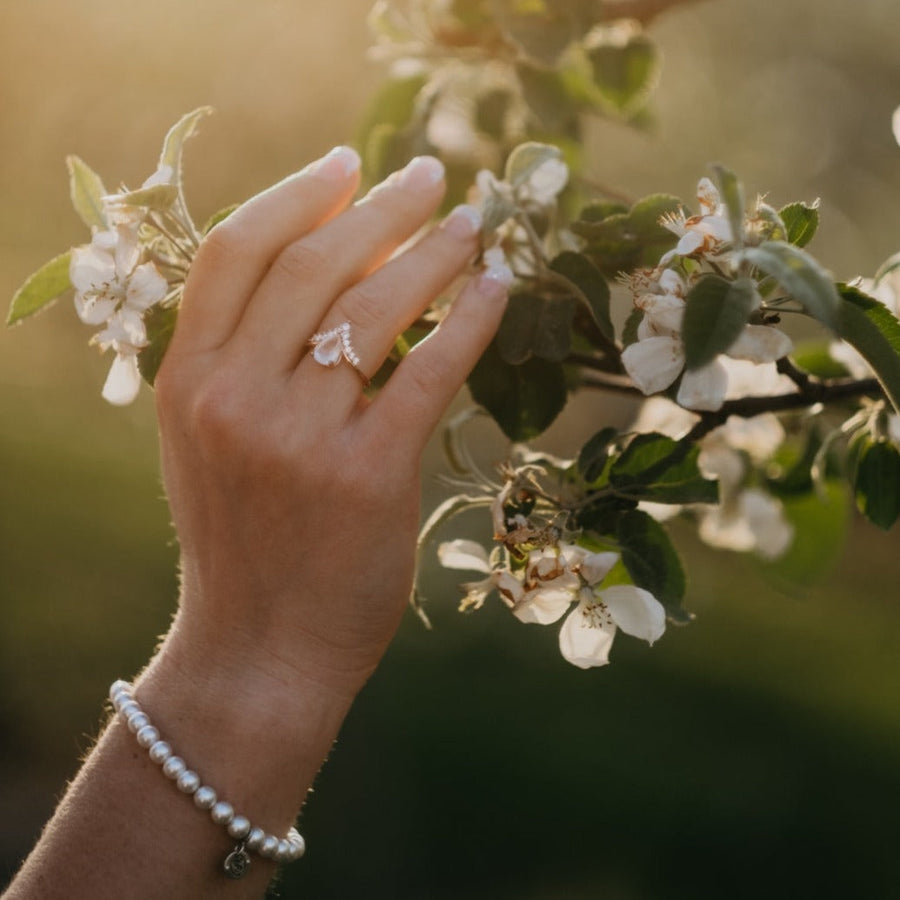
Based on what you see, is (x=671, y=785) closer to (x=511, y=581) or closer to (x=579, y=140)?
(x=579, y=140)

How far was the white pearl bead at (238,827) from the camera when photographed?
970 mm

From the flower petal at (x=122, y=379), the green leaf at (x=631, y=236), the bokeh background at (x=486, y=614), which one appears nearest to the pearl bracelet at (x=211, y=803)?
the flower petal at (x=122, y=379)

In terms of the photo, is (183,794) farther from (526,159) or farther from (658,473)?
(526,159)

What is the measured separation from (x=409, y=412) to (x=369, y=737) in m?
3.64

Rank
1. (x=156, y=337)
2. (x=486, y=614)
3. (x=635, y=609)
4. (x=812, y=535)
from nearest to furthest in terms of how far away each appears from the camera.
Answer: (x=635, y=609)
(x=156, y=337)
(x=812, y=535)
(x=486, y=614)

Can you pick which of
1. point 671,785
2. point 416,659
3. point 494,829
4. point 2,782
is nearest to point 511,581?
point 494,829

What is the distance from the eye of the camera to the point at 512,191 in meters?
1.09

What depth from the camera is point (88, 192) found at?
1.00 metres

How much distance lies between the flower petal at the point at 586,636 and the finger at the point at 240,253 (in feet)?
1.33

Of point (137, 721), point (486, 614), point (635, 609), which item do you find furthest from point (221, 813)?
point (486, 614)

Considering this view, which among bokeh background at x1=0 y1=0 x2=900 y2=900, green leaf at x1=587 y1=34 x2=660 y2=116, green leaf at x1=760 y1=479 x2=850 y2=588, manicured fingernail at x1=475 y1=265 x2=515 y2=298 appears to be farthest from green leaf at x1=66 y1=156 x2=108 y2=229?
bokeh background at x1=0 y1=0 x2=900 y2=900

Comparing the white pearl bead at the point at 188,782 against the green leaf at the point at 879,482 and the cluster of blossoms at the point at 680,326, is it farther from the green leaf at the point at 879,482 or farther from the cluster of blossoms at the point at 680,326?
the green leaf at the point at 879,482

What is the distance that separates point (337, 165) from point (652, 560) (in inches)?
18.8

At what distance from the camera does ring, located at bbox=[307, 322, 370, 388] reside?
0.94m
